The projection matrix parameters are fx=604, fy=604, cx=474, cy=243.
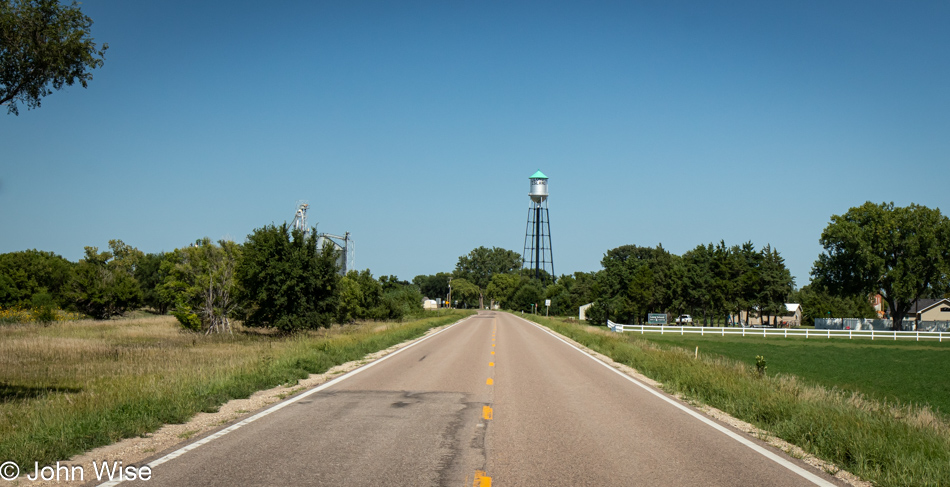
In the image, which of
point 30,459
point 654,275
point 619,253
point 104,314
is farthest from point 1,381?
point 619,253

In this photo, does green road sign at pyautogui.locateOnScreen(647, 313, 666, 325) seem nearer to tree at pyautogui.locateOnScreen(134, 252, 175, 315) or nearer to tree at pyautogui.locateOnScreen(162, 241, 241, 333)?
tree at pyautogui.locateOnScreen(162, 241, 241, 333)

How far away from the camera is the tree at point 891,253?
6594cm

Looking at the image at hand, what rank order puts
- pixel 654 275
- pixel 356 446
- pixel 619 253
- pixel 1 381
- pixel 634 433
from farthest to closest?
pixel 619 253, pixel 654 275, pixel 1 381, pixel 634 433, pixel 356 446

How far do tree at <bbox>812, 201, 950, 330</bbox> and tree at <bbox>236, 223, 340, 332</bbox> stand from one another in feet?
203

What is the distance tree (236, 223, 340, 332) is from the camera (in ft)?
109

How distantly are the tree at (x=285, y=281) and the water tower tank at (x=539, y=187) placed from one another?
86.7 metres

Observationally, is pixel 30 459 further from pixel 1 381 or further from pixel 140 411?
pixel 1 381

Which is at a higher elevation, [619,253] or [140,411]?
[619,253]

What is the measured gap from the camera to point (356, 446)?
7211 mm

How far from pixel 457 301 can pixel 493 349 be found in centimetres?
15434

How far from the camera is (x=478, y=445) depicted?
7457mm

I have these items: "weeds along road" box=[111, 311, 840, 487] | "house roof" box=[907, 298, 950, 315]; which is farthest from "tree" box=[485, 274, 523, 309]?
"weeds along road" box=[111, 311, 840, 487]

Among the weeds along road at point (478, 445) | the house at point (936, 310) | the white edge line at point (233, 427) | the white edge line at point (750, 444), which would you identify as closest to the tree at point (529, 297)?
the house at point (936, 310)

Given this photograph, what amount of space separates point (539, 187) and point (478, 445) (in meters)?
113
